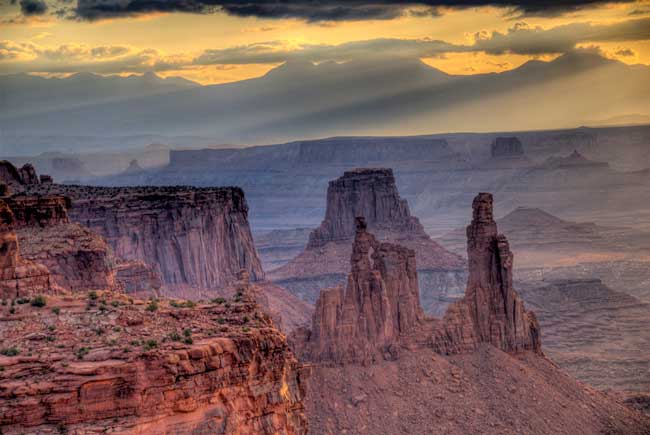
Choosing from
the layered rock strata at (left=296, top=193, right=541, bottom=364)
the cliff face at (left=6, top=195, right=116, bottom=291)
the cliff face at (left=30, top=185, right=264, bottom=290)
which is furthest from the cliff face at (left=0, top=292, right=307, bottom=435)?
the cliff face at (left=30, top=185, right=264, bottom=290)

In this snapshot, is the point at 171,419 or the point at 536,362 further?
the point at 536,362

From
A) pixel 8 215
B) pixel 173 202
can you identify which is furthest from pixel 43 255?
pixel 173 202

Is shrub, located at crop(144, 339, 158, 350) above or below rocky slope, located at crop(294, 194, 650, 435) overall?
above

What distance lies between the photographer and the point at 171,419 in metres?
30.7

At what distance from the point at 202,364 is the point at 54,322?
3.51 metres

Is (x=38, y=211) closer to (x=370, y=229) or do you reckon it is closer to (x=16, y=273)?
(x=16, y=273)

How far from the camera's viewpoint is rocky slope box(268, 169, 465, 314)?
14250 cm

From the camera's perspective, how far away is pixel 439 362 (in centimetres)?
7488

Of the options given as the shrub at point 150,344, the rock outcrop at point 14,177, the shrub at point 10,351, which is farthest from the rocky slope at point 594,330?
the shrub at point 10,351

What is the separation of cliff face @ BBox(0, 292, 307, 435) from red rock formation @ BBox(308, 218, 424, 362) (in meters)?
38.1

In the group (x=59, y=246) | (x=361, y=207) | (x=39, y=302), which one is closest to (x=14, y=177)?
(x=59, y=246)

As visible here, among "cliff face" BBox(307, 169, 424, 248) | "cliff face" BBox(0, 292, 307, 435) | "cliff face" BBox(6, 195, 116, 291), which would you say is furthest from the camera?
"cliff face" BBox(307, 169, 424, 248)

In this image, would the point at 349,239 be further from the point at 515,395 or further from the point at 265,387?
the point at 265,387

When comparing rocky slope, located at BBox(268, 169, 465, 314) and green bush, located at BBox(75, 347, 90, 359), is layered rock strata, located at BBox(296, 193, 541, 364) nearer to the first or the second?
green bush, located at BBox(75, 347, 90, 359)
